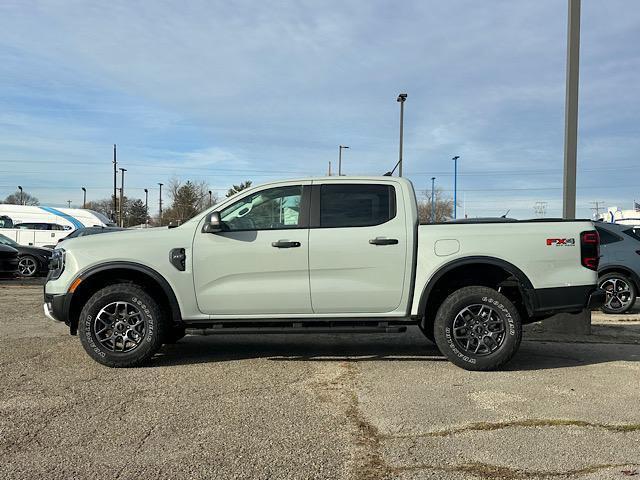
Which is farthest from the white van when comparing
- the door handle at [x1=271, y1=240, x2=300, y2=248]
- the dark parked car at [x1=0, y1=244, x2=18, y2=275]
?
the door handle at [x1=271, y1=240, x2=300, y2=248]

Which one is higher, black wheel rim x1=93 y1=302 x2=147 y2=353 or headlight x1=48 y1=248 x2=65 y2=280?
headlight x1=48 y1=248 x2=65 y2=280

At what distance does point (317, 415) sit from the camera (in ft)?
14.2

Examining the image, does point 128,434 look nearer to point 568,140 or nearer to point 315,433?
point 315,433

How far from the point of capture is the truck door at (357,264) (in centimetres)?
553

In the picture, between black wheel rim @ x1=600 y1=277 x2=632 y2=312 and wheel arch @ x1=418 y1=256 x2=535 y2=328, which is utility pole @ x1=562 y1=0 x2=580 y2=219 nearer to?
black wheel rim @ x1=600 y1=277 x2=632 y2=312

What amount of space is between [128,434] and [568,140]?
7.02 metres

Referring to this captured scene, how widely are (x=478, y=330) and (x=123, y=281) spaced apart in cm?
369

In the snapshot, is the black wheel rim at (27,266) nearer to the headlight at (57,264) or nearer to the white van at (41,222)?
the headlight at (57,264)

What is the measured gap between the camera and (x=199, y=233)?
561 centimetres

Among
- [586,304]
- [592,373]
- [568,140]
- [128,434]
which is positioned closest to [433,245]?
[586,304]

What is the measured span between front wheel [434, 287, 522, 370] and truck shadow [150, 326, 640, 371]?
1.40 feet

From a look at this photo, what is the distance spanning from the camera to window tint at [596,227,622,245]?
9.45 metres

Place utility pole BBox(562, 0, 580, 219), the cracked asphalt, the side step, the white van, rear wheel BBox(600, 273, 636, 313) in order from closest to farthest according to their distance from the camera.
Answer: the cracked asphalt → the side step → utility pole BBox(562, 0, 580, 219) → rear wheel BBox(600, 273, 636, 313) → the white van

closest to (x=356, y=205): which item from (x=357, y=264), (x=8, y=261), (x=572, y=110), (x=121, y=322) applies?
(x=357, y=264)
